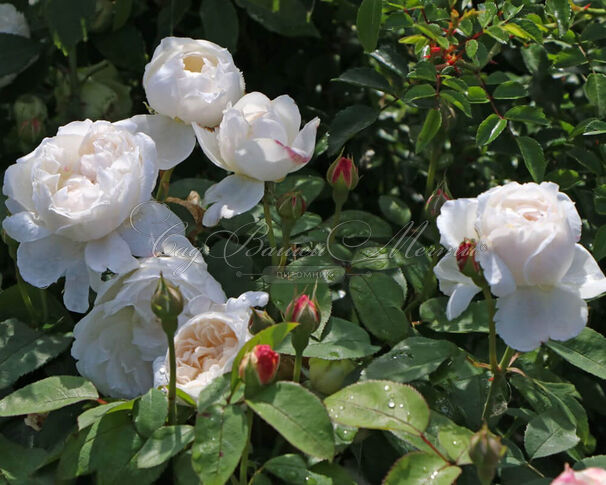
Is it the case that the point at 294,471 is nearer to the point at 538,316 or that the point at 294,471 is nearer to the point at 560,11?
the point at 538,316

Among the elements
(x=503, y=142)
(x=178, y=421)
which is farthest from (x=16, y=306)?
(x=503, y=142)

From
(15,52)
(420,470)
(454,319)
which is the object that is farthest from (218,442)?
(15,52)

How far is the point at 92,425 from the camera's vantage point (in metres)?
1.00

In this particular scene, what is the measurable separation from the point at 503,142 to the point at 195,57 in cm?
56

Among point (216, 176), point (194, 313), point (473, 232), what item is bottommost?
point (216, 176)

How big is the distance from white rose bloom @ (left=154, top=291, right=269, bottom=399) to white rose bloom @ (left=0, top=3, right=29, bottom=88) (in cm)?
84

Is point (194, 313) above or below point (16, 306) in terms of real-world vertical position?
above

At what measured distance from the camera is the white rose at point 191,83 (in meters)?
1.16

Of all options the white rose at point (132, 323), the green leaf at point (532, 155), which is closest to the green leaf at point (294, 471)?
the white rose at point (132, 323)

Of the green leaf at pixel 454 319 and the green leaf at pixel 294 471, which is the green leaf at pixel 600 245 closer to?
the green leaf at pixel 454 319

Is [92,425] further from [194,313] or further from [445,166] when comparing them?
[445,166]

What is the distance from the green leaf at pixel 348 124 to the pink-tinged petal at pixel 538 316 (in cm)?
51

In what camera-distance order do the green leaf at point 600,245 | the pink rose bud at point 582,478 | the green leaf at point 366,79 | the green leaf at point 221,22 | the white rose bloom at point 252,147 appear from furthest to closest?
the green leaf at point 221,22 → the green leaf at point 366,79 → the green leaf at point 600,245 → the white rose bloom at point 252,147 → the pink rose bud at point 582,478

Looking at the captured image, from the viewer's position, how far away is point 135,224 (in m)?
1.11
